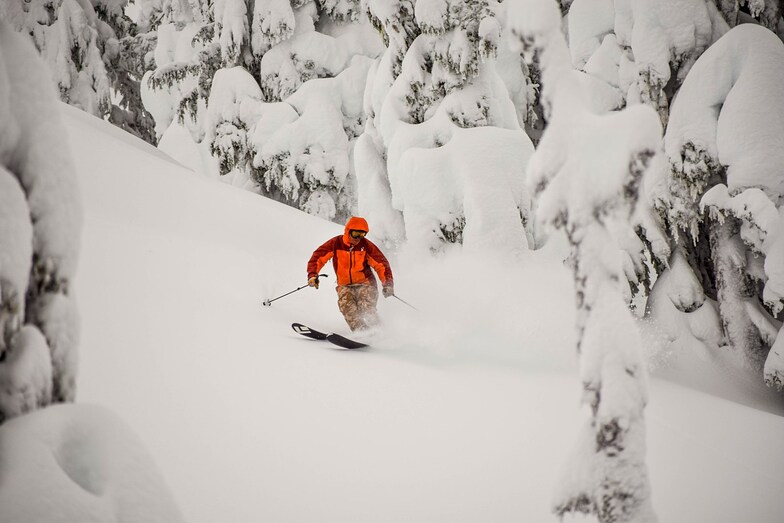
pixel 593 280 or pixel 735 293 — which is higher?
pixel 735 293

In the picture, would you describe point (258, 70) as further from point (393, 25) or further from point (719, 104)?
point (719, 104)

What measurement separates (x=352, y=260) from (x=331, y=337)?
64.4 inches

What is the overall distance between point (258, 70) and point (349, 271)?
882 centimetres

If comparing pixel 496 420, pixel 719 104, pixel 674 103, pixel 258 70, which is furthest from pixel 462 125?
pixel 258 70

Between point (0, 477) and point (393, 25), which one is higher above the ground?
point (393, 25)

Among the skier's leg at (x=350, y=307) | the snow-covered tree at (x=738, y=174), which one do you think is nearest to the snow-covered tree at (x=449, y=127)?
the skier's leg at (x=350, y=307)

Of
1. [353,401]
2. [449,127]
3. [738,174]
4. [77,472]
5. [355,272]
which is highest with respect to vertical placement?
[449,127]

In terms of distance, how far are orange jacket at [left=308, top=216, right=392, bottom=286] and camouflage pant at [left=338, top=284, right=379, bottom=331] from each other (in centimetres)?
12

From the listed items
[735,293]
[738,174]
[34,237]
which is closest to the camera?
[34,237]

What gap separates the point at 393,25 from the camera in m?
8.55

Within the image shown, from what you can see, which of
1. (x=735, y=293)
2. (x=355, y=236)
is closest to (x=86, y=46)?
(x=355, y=236)

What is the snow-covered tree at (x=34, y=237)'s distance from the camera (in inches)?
60.6

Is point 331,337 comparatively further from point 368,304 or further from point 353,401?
point 353,401

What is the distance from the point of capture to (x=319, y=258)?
6859 millimetres
